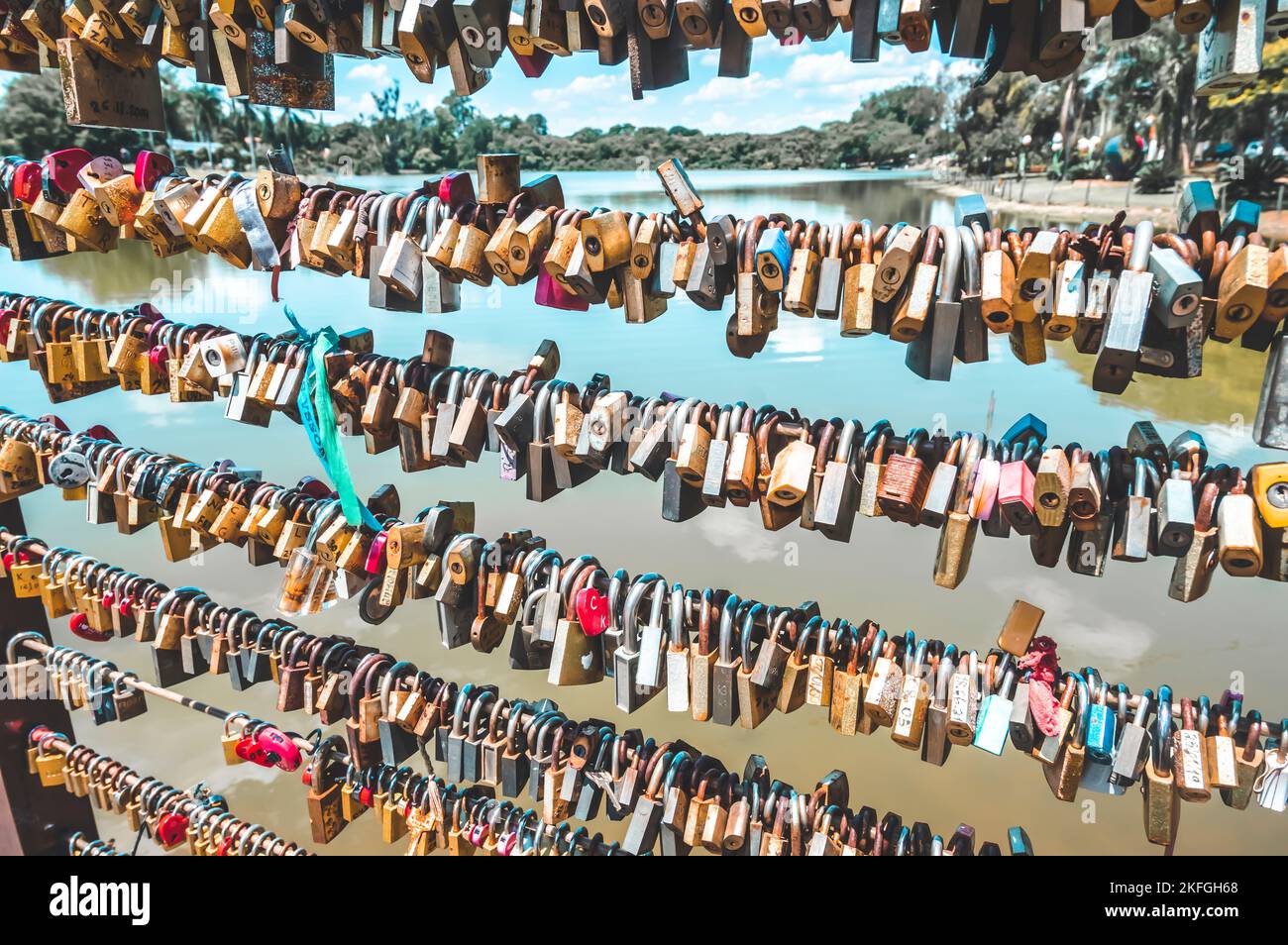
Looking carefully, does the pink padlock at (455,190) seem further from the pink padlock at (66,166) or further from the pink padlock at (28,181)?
the pink padlock at (28,181)

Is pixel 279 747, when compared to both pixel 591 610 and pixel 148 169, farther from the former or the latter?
pixel 148 169

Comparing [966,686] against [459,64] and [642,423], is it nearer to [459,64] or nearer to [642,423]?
[642,423]

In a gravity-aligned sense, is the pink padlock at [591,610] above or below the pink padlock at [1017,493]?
below

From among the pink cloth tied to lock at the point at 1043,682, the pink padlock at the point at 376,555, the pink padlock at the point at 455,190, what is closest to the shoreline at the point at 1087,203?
the pink cloth tied to lock at the point at 1043,682

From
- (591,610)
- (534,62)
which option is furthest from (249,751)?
(534,62)

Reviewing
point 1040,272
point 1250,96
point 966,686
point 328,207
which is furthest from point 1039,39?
point 1250,96

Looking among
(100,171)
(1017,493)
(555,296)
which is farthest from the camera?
(100,171)

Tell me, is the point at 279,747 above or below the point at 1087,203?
below
